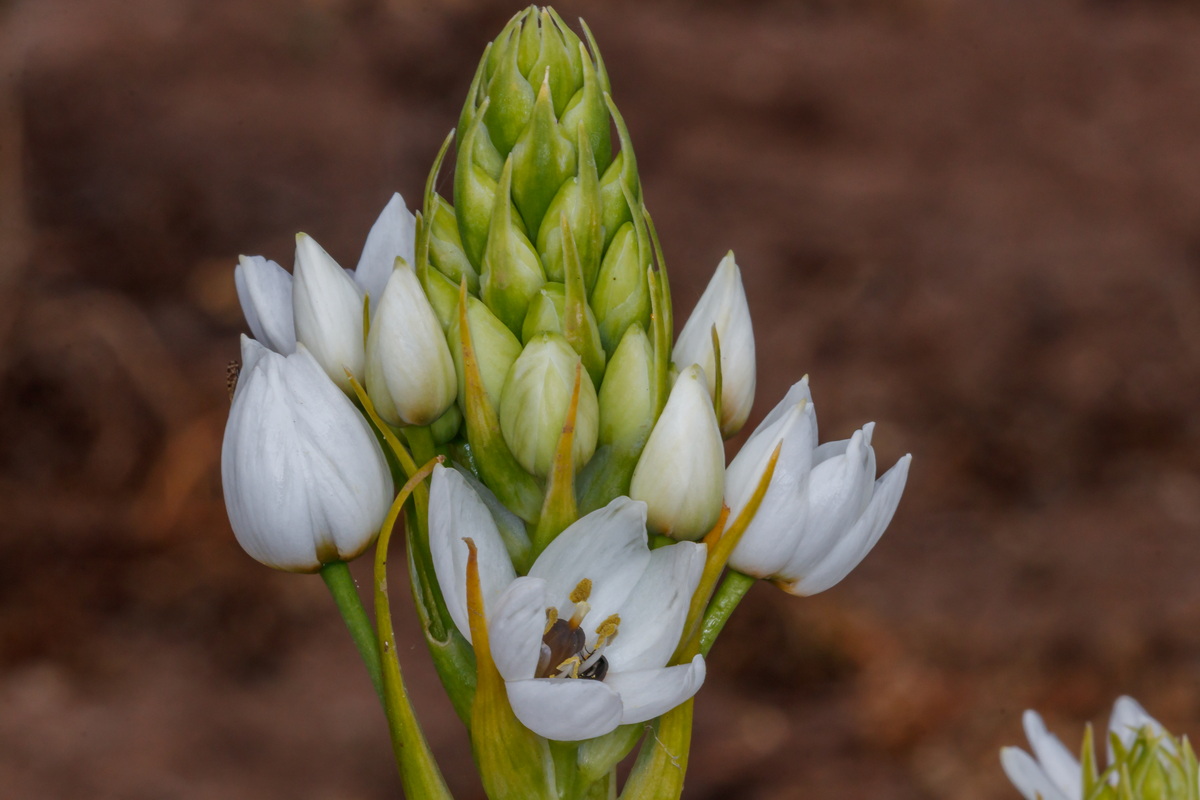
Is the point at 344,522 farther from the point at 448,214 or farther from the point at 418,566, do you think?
the point at 448,214

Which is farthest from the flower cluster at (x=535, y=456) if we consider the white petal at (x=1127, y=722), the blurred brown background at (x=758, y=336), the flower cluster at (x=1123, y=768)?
the blurred brown background at (x=758, y=336)

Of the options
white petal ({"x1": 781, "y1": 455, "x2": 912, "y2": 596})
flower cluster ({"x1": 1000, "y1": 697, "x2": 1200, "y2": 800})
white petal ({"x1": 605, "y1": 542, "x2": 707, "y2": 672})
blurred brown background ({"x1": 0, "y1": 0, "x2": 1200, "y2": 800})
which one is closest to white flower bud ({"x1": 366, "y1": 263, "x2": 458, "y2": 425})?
white petal ({"x1": 605, "y1": 542, "x2": 707, "y2": 672})

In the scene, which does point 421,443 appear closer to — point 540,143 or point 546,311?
point 546,311

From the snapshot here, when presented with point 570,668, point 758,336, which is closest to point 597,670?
point 570,668

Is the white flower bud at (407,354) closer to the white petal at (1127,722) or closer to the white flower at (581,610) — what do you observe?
the white flower at (581,610)

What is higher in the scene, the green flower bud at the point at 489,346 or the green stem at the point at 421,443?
the green flower bud at the point at 489,346

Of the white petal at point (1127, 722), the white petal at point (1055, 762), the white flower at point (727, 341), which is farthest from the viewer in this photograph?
the white petal at point (1055, 762)
